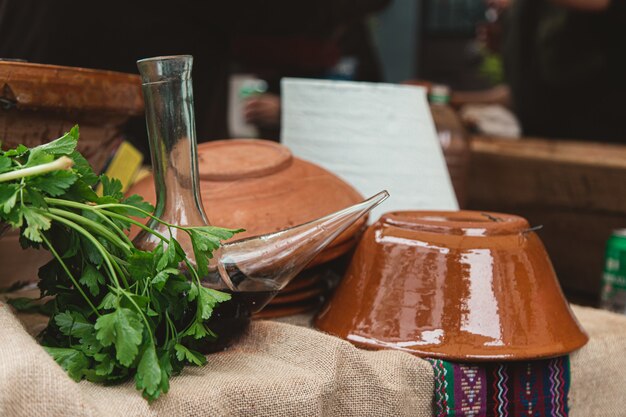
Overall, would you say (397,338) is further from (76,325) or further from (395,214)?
(76,325)

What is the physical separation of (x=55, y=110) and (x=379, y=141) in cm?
50

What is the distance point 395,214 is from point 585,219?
979 millimetres

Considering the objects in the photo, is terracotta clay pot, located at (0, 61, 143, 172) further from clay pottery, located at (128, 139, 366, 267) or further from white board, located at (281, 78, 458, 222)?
white board, located at (281, 78, 458, 222)

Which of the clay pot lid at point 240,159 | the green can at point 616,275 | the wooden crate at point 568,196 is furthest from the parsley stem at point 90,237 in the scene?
the wooden crate at point 568,196

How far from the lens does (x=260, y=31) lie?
199 cm

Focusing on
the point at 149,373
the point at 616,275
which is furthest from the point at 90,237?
the point at 616,275

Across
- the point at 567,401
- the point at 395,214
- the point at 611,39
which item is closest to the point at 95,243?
the point at 395,214

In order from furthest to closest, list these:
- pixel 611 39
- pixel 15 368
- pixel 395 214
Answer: pixel 611 39
pixel 395 214
pixel 15 368

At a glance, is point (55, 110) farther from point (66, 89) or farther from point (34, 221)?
point (34, 221)

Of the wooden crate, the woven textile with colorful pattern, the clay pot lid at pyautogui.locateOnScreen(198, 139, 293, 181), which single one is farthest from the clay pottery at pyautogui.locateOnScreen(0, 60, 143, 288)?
the wooden crate

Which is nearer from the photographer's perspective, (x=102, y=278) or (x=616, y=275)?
(x=102, y=278)

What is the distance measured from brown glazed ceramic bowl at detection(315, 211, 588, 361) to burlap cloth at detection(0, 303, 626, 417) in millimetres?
46

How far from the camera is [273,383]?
2.16ft

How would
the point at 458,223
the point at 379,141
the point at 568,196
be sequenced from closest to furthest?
the point at 458,223 < the point at 379,141 < the point at 568,196
